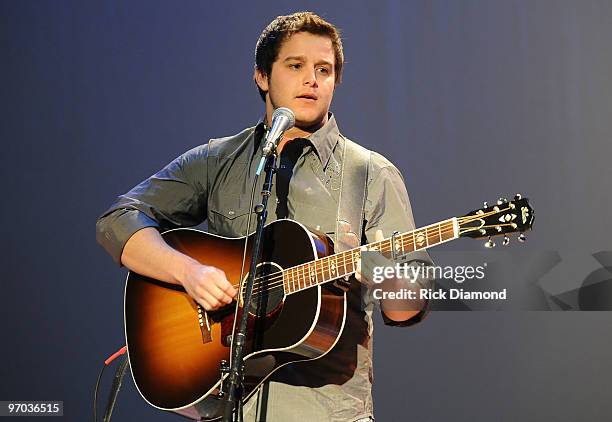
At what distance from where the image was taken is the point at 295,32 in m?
3.01

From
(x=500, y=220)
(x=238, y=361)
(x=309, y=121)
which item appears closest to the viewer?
(x=238, y=361)

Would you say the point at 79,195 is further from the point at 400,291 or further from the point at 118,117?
the point at 400,291

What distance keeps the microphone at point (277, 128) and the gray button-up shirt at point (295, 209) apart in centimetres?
33

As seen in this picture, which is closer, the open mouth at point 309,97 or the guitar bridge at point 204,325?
the guitar bridge at point 204,325

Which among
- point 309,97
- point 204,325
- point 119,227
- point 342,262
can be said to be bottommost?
point 204,325

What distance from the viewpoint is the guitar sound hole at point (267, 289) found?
2582 millimetres

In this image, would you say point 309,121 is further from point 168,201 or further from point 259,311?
point 259,311

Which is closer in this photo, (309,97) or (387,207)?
(387,207)

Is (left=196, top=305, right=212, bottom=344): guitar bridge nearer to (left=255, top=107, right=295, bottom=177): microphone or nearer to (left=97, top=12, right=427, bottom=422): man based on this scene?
(left=97, top=12, right=427, bottom=422): man

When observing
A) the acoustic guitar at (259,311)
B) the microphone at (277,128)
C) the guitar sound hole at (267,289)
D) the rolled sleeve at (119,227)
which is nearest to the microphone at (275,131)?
the microphone at (277,128)

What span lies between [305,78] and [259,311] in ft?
2.82

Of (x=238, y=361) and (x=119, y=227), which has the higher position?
(x=119, y=227)

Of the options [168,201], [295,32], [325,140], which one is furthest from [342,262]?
[295,32]

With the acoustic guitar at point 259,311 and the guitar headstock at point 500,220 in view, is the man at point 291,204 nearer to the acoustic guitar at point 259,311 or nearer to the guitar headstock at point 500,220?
the acoustic guitar at point 259,311
